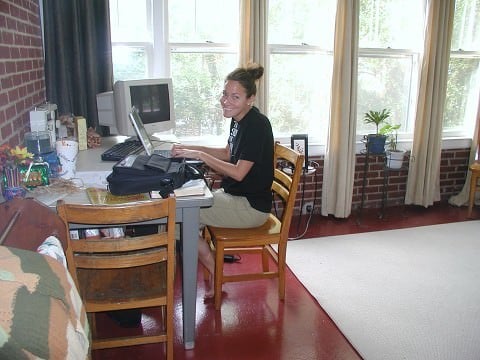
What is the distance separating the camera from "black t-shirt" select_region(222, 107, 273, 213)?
2.10m

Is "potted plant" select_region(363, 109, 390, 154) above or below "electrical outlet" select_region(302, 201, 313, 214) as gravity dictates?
above

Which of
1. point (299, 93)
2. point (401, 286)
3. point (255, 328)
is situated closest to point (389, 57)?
point (299, 93)

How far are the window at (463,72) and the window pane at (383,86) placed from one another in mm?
476

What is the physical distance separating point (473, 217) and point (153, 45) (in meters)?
3.07

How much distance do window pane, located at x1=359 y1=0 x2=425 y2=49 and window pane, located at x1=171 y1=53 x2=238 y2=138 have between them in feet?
3.86

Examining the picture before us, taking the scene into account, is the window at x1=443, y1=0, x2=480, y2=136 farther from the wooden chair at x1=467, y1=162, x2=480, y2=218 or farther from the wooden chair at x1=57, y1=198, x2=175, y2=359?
the wooden chair at x1=57, y1=198, x2=175, y2=359

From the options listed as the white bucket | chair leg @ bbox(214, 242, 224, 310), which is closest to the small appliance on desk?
the white bucket

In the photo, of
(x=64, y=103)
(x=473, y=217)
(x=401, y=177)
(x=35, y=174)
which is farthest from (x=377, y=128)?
(x=35, y=174)

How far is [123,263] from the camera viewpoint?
1.53 m

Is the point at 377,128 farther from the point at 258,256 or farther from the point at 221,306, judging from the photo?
the point at 221,306

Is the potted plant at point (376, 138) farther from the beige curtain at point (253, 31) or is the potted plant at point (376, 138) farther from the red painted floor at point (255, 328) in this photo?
the red painted floor at point (255, 328)

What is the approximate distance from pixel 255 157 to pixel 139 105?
97 centimetres

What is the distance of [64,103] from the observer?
9.10 ft

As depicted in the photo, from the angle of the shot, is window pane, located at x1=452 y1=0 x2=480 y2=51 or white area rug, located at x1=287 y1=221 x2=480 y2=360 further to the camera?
window pane, located at x1=452 y1=0 x2=480 y2=51
